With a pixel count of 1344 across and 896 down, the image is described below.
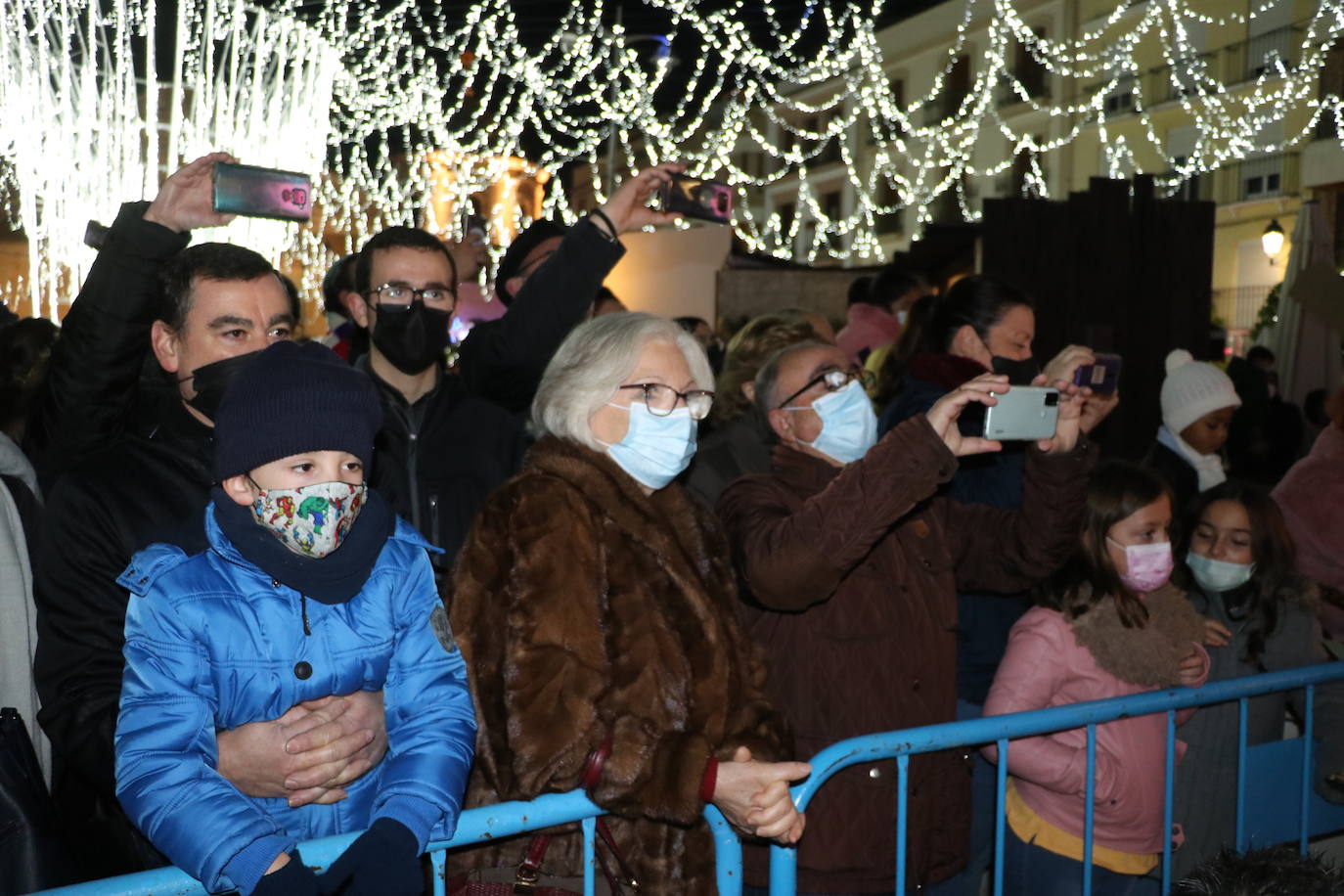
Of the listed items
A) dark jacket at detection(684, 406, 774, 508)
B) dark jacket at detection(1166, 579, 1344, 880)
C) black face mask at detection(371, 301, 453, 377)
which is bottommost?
dark jacket at detection(1166, 579, 1344, 880)

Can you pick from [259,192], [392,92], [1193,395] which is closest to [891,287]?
[1193,395]

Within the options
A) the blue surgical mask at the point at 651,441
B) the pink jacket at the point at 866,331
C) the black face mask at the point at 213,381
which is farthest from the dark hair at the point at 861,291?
the black face mask at the point at 213,381

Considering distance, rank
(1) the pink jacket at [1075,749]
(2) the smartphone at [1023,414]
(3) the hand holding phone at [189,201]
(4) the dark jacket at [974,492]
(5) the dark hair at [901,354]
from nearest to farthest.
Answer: (3) the hand holding phone at [189,201], (2) the smartphone at [1023,414], (1) the pink jacket at [1075,749], (4) the dark jacket at [974,492], (5) the dark hair at [901,354]

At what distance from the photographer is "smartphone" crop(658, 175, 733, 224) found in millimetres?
3875

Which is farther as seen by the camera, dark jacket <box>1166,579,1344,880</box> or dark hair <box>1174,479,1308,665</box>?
dark hair <box>1174,479,1308,665</box>

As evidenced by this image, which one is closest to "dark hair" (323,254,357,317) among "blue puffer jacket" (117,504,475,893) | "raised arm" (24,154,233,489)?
"raised arm" (24,154,233,489)

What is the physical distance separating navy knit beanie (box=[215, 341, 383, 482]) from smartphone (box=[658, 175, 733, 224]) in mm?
1700

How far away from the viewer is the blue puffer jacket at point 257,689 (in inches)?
81.5

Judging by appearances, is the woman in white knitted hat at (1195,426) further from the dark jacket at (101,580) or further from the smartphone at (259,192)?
the dark jacket at (101,580)

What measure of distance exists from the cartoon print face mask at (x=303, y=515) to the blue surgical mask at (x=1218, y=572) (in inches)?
129

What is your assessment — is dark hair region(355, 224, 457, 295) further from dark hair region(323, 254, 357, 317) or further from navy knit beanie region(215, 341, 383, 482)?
navy knit beanie region(215, 341, 383, 482)

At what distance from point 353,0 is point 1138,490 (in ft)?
41.6

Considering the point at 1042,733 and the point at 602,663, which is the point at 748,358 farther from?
the point at 602,663

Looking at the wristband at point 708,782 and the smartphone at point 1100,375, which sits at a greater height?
the smartphone at point 1100,375
